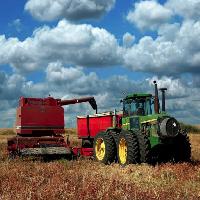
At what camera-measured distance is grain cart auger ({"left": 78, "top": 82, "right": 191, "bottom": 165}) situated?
53.7 feet

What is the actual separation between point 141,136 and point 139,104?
5.86ft

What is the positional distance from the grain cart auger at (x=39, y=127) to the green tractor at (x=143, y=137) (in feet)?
8.56

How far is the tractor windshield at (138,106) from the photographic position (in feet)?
57.9

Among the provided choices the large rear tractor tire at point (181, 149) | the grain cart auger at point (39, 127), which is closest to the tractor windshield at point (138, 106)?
the large rear tractor tire at point (181, 149)

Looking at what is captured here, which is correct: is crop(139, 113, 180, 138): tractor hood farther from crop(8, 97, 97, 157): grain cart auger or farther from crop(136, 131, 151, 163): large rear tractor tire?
crop(8, 97, 97, 157): grain cart auger

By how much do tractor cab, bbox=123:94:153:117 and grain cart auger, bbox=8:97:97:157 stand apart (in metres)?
3.84

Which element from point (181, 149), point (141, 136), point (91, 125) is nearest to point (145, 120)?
point (141, 136)

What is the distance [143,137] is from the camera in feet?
53.6

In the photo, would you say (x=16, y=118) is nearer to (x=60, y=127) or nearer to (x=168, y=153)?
(x=60, y=127)

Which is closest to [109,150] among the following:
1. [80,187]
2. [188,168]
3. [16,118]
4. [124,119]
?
[124,119]

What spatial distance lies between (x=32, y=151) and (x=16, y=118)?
3262 mm

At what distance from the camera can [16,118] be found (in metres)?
22.6

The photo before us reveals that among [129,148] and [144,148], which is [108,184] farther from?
[129,148]

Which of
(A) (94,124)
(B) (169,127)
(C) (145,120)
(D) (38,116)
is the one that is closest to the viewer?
(B) (169,127)
